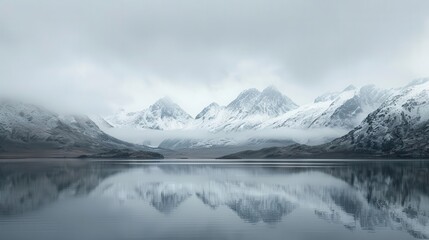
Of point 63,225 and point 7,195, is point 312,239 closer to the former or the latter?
point 63,225

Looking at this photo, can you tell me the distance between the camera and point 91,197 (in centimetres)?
7438

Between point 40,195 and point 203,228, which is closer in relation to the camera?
point 203,228

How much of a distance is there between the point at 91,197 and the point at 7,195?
1223 centimetres

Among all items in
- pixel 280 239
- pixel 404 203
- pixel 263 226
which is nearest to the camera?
pixel 280 239

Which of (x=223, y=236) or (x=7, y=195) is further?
(x=7, y=195)

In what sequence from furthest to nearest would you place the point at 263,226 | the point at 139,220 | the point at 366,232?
the point at 139,220, the point at 263,226, the point at 366,232

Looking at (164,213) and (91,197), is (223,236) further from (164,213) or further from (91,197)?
(91,197)

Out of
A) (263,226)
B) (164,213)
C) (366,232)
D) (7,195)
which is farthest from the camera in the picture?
(7,195)

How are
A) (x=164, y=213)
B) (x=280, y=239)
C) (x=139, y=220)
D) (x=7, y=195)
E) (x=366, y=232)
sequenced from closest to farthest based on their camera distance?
(x=280, y=239), (x=366, y=232), (x=139, y=220), (x=164, y=213), (x=7, y=195)

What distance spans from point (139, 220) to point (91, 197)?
24630 mm

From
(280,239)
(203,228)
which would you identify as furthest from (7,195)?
(280,239)

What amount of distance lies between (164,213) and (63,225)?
41.6ft

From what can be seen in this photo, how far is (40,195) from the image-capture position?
7525cm

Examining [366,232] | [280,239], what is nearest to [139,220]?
[280,239]
